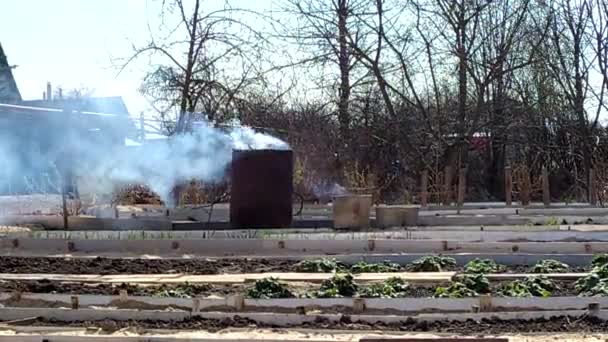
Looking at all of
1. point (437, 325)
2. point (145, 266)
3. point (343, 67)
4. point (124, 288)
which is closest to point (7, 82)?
point (343, 67)

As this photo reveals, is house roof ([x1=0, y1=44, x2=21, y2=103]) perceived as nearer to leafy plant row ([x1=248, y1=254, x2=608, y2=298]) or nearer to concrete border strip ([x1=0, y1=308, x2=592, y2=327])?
concrete border strip ([x1=0, y1=308, x2=592, y2=327])

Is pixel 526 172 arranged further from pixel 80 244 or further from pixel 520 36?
pixel 80 244

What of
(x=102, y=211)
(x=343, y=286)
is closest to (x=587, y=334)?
(x=343, y=286)

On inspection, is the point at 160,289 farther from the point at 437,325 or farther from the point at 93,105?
the point at 93,105

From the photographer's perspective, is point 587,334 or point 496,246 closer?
point 587,334

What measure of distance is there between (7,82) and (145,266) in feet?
81.9

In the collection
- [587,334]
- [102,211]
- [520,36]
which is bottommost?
[587,334]

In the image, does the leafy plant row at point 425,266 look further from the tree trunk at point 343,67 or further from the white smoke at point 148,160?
the tree trunk at point 343,67

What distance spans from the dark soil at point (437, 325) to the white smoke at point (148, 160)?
10.3 metres

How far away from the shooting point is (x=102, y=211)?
14977 mm

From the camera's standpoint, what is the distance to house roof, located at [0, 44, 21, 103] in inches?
1223

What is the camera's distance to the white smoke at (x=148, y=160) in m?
16.9

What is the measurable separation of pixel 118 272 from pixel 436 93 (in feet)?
48.4

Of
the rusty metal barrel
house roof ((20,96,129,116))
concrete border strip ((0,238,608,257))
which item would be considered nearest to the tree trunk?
house roof ((20,96,129,116))
